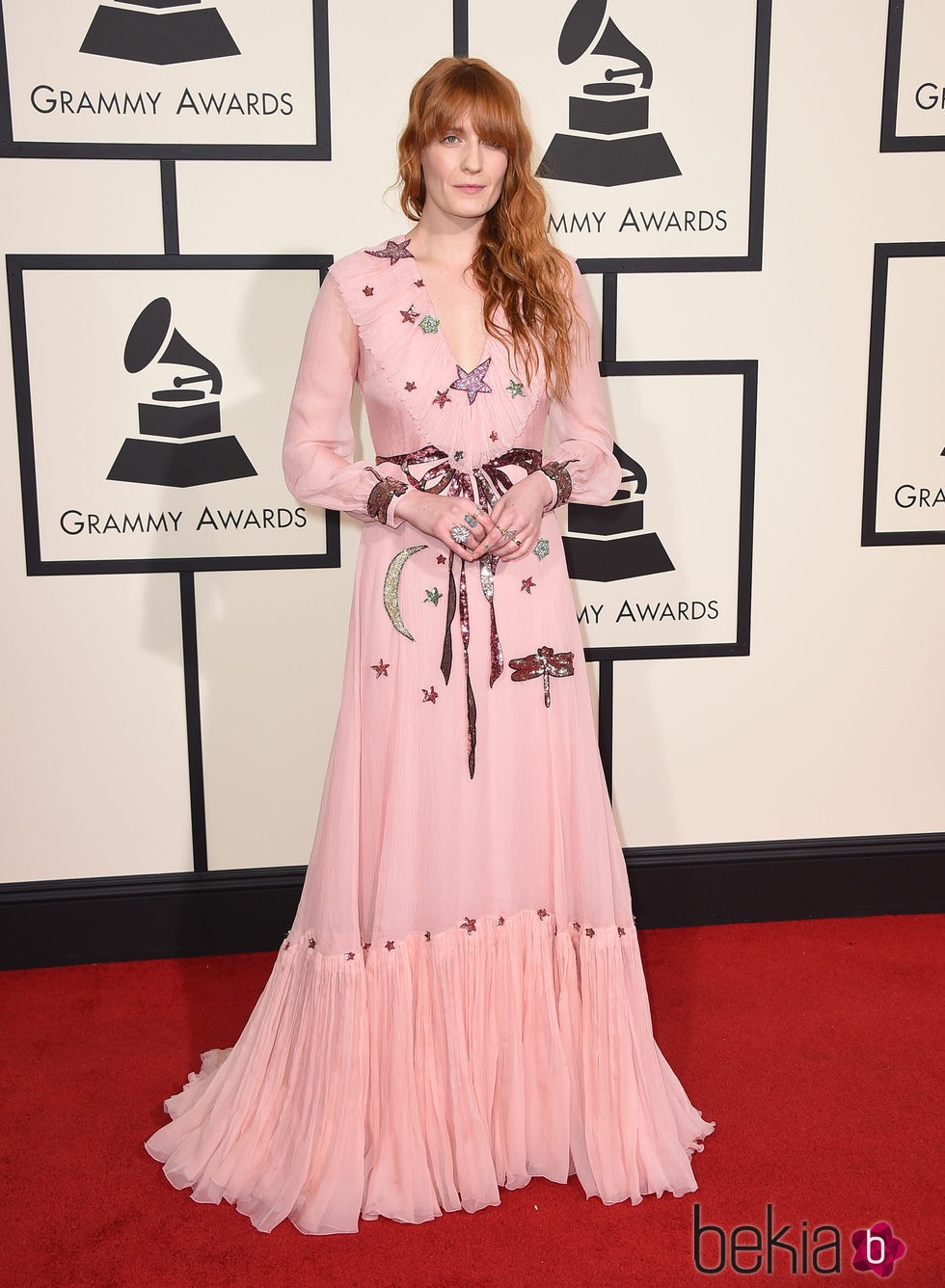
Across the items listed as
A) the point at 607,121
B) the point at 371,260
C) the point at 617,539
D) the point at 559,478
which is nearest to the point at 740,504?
the point at 617,539

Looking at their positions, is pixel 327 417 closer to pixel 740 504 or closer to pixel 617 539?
pixel 617 539

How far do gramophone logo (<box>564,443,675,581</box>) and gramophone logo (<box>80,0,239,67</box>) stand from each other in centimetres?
140

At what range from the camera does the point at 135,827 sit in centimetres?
314

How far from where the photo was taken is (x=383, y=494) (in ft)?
6.66

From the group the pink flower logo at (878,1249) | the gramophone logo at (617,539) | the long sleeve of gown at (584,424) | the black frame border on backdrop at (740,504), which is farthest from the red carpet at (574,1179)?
the long sleeve of gown at (584,424)

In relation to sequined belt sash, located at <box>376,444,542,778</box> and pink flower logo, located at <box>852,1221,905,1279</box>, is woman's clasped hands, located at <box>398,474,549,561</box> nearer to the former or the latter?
sequined belt sash, located at <box>376,444,542,778</box>

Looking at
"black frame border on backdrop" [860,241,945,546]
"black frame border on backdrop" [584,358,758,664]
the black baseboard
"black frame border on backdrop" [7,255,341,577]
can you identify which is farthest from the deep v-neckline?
the black baseboard

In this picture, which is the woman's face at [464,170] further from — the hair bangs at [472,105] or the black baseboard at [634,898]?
the black baseboard at [634,898]

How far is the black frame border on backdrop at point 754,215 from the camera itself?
9.66 ft

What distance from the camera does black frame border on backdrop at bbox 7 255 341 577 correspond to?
285 centimetres

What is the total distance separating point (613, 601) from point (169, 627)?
1154 mm

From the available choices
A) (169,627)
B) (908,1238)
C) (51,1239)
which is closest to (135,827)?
(169,627)

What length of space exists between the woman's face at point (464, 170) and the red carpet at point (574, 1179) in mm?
1764

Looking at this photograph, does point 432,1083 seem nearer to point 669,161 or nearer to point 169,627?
point 169,627
